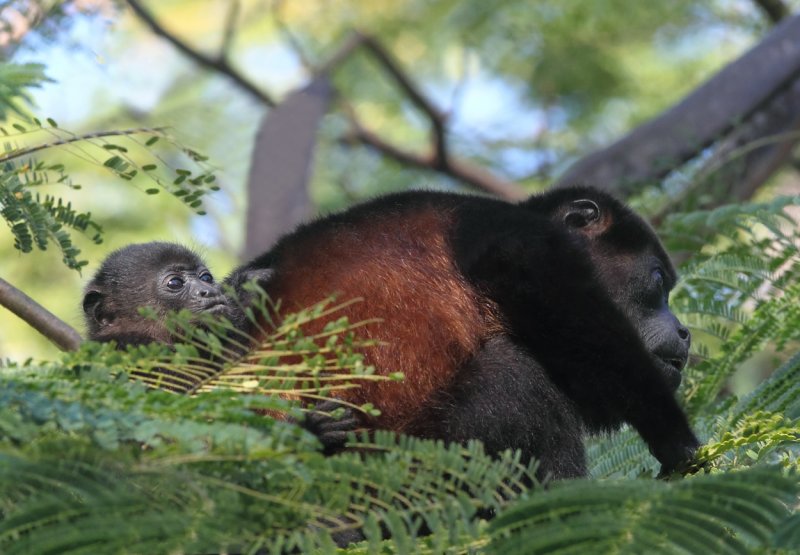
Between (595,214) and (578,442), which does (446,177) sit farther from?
(578,442)

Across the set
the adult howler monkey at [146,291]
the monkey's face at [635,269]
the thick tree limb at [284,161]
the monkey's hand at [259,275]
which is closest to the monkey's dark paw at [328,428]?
the monkey's hand at [259,275]

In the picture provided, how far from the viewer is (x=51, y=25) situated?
5.69 metres

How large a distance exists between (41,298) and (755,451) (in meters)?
8.44

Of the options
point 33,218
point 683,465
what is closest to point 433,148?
point 683,465

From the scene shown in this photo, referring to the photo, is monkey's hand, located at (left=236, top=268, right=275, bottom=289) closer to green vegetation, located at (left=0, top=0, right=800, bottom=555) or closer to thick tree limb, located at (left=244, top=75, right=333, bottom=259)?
green vegetation, located at (left=0, top=0, right=800, bottom=555)

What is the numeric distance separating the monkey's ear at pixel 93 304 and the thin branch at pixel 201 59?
6529 millimetres

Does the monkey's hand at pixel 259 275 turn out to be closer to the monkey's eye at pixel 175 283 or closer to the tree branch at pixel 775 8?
the monkey's eye at pixel 175 283

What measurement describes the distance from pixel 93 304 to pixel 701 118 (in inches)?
223

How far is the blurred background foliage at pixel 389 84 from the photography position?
10.8 meters

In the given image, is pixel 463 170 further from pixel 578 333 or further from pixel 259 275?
pixel 578 333

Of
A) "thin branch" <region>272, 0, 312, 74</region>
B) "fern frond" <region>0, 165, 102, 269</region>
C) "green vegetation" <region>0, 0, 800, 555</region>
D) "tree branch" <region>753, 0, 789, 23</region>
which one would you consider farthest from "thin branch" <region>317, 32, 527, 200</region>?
"fern frond" <region>0, 165, 102, 269</region>

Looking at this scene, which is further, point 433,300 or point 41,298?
point 41,298

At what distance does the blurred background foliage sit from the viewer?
35.4ft

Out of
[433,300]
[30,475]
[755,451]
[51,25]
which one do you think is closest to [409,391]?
[433,300]
